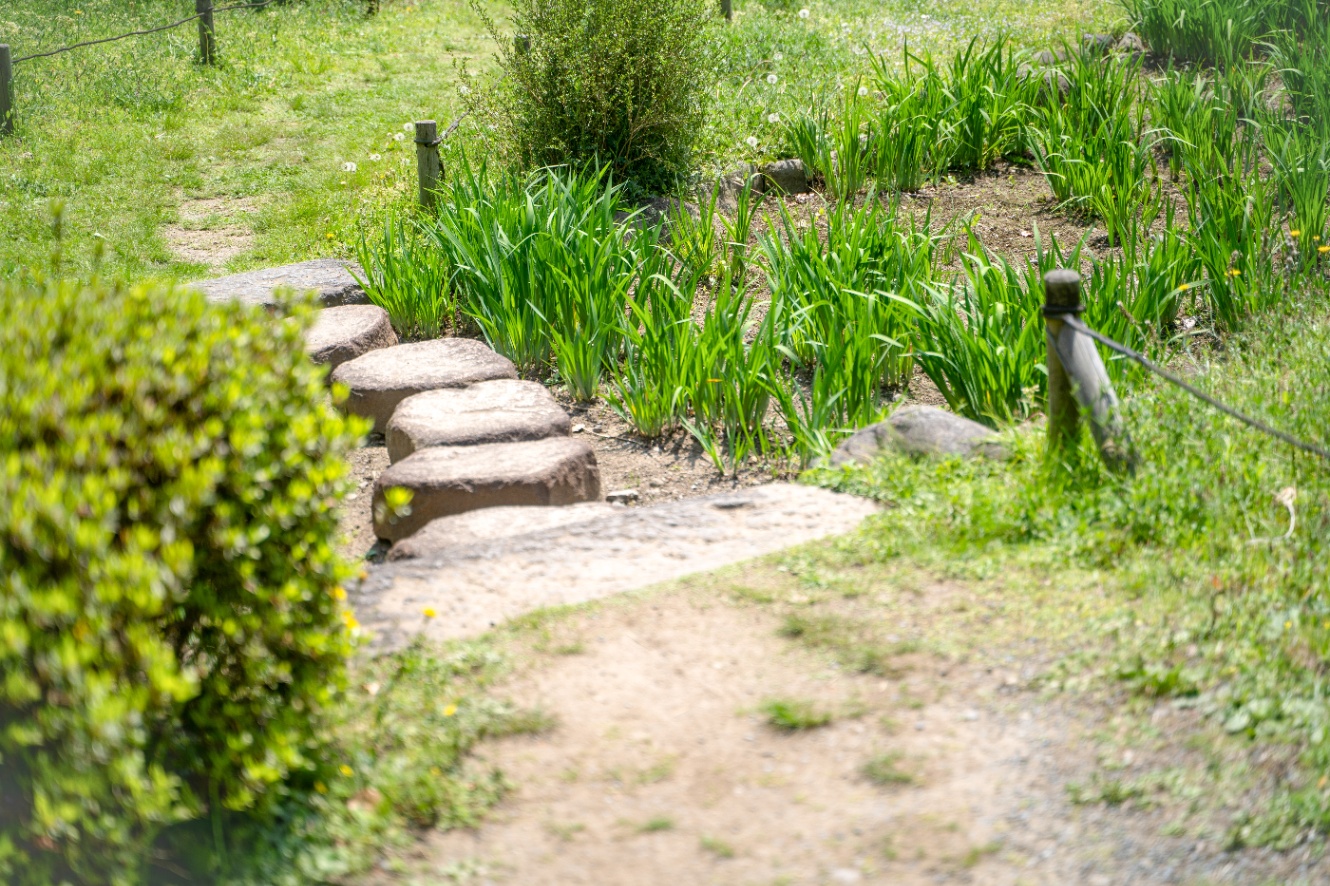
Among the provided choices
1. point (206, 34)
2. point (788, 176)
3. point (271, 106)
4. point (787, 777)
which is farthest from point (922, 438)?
point (206, 34)

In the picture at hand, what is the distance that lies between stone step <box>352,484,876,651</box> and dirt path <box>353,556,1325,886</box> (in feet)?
0.70

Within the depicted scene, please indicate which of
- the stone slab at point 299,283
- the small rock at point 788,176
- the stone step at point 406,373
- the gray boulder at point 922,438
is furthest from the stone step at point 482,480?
the small rock at point 788,176

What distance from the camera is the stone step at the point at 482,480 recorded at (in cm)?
393

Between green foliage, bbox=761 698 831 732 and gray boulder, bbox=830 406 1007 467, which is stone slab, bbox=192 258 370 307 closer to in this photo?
gray boulder, bbox=830 406 1007 467

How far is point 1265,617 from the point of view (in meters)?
2.79

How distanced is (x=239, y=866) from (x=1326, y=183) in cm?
511

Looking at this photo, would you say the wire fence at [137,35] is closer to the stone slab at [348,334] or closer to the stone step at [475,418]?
the stone slab at [348,334]

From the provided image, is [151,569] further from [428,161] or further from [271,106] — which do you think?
[271,106]

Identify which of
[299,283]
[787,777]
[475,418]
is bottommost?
[787,777]

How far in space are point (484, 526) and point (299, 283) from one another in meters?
2.59

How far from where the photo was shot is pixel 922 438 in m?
3.89

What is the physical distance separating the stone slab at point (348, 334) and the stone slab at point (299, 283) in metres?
0.18

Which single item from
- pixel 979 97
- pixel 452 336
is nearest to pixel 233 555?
pixel 452 336

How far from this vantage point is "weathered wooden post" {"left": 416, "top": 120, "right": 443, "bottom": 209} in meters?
6.35
